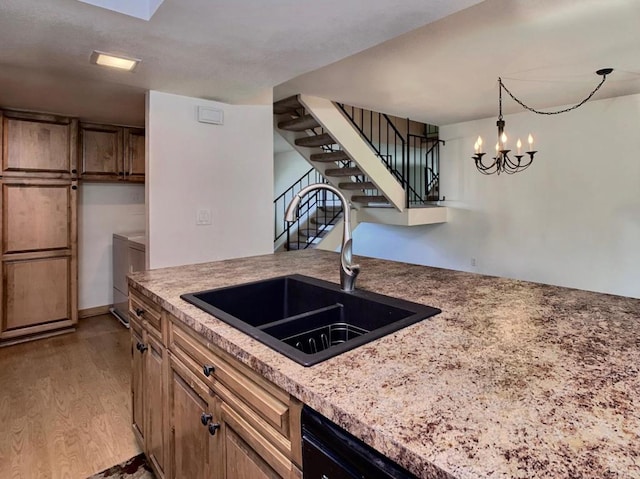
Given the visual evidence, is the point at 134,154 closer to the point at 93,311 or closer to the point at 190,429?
the point at 93,311

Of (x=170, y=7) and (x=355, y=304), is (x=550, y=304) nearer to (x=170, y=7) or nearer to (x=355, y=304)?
(x=355, y=304)

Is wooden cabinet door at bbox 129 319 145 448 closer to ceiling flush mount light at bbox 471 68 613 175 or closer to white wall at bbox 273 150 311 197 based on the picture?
ceiling flush mount light at bbox 471 68 613 175

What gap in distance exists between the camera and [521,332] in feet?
3.49

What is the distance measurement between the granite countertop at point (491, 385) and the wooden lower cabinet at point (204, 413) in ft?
0.29

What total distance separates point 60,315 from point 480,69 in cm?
459

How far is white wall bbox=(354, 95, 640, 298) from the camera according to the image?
165 inches

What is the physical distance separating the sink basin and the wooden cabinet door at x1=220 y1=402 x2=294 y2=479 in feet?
0.78

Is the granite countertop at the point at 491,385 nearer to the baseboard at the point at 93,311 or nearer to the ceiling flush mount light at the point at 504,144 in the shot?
the ceiling flush mount light at the point at 504,144

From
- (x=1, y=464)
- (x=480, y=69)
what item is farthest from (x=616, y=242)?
(x=1, y=464)

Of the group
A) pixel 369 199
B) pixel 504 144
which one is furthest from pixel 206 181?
pixel 504 144

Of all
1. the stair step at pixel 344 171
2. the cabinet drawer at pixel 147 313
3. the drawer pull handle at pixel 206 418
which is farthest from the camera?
the stair step at pixel 344 171

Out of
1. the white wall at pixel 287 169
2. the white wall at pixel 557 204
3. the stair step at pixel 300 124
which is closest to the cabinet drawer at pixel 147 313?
the stair step at pixel 300 124

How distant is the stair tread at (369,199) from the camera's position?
206 inches

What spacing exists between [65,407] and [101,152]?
102 inches
